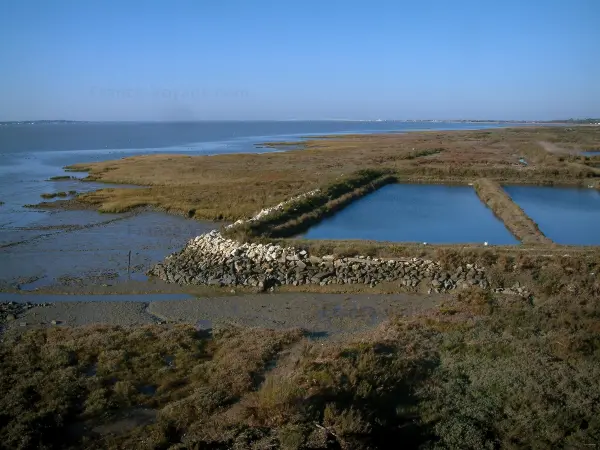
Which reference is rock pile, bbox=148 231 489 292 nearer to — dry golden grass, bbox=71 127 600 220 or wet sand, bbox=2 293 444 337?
wet sand, bbox=2 293 444 337

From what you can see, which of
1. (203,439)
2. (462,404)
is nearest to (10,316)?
(203,439)

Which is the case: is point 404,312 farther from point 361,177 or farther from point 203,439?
point 361,177

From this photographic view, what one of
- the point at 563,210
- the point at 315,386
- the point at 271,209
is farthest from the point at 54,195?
the point at 563,210

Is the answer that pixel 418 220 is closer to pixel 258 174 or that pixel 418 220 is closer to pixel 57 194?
pixel 258 174


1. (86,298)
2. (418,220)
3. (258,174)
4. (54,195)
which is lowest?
(86,298)

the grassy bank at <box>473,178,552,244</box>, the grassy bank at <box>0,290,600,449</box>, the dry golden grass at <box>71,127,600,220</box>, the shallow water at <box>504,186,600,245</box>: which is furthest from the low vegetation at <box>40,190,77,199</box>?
the shallow water at <box>504,186,600,245</box>

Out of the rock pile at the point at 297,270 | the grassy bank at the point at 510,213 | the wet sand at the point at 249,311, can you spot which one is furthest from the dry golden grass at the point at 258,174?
the wet sand at the point at 249,311
